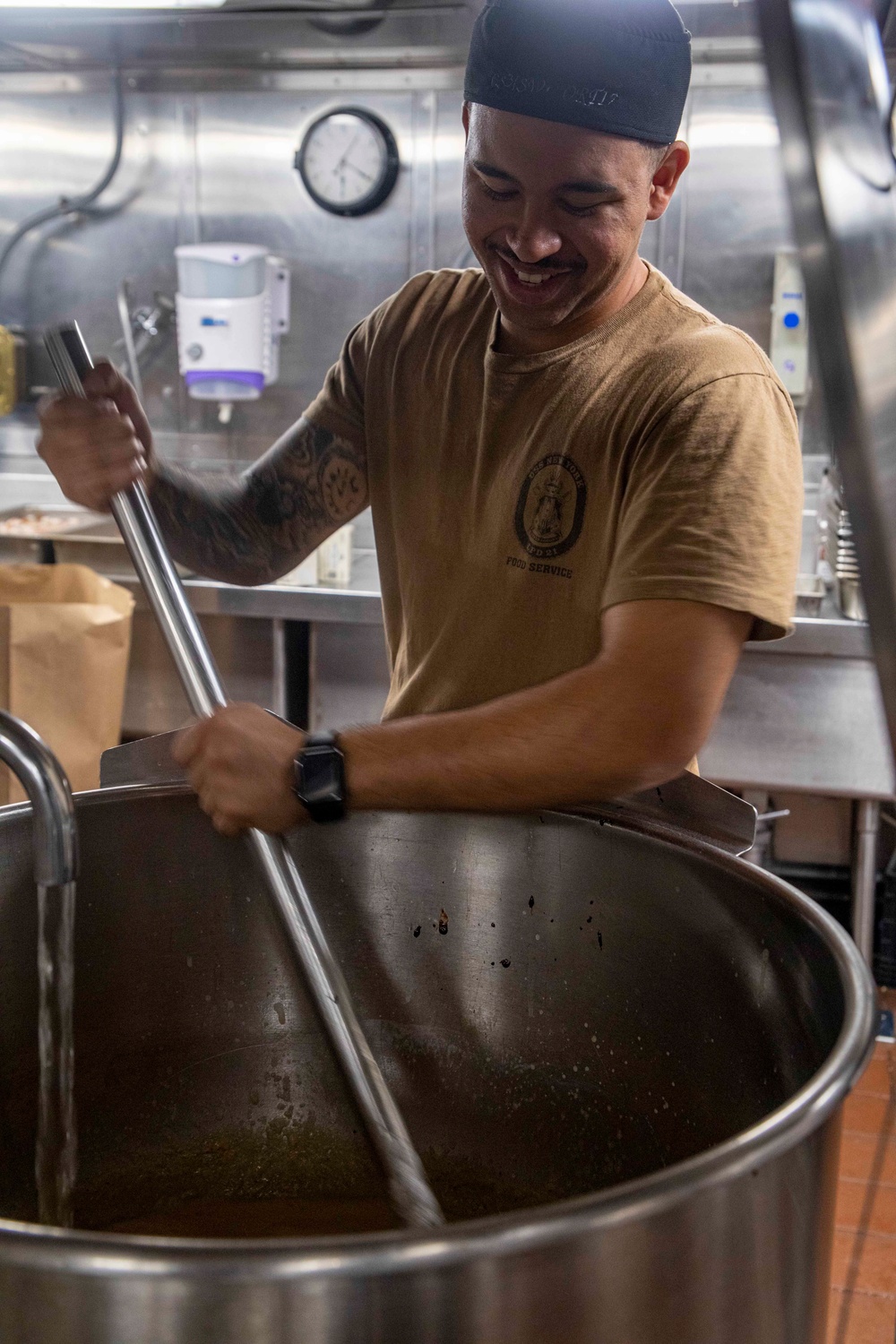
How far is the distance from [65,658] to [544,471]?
4.24ft

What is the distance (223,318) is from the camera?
2.81m

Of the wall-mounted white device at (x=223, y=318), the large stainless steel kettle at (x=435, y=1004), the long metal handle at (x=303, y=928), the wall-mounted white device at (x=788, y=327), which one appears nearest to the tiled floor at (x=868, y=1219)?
the large stainless steel kettle at (x=435, y=1004)

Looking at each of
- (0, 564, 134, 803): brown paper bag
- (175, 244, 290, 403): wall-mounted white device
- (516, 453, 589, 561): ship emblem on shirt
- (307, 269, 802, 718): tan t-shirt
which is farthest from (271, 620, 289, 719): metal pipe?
(516, 453, 589, 561): ship emblem on shirt

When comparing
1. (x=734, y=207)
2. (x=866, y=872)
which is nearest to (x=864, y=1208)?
(x=866, y=872)

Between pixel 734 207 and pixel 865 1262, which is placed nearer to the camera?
pixel 865 1262

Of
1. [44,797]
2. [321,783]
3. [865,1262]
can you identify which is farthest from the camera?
[865,1262]

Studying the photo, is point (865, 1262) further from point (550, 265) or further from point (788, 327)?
point (788, 327)

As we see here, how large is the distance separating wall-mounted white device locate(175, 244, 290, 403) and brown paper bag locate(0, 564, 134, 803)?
803mm

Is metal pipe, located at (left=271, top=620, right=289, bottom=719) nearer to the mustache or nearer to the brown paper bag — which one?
the brown paper bag

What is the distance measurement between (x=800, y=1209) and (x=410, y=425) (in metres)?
0.84

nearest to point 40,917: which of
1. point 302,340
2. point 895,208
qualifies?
point 895,208

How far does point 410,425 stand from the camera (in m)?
1.22

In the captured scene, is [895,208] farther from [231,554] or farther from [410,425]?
[231,554]

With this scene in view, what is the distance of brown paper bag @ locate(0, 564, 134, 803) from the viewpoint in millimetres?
2123
